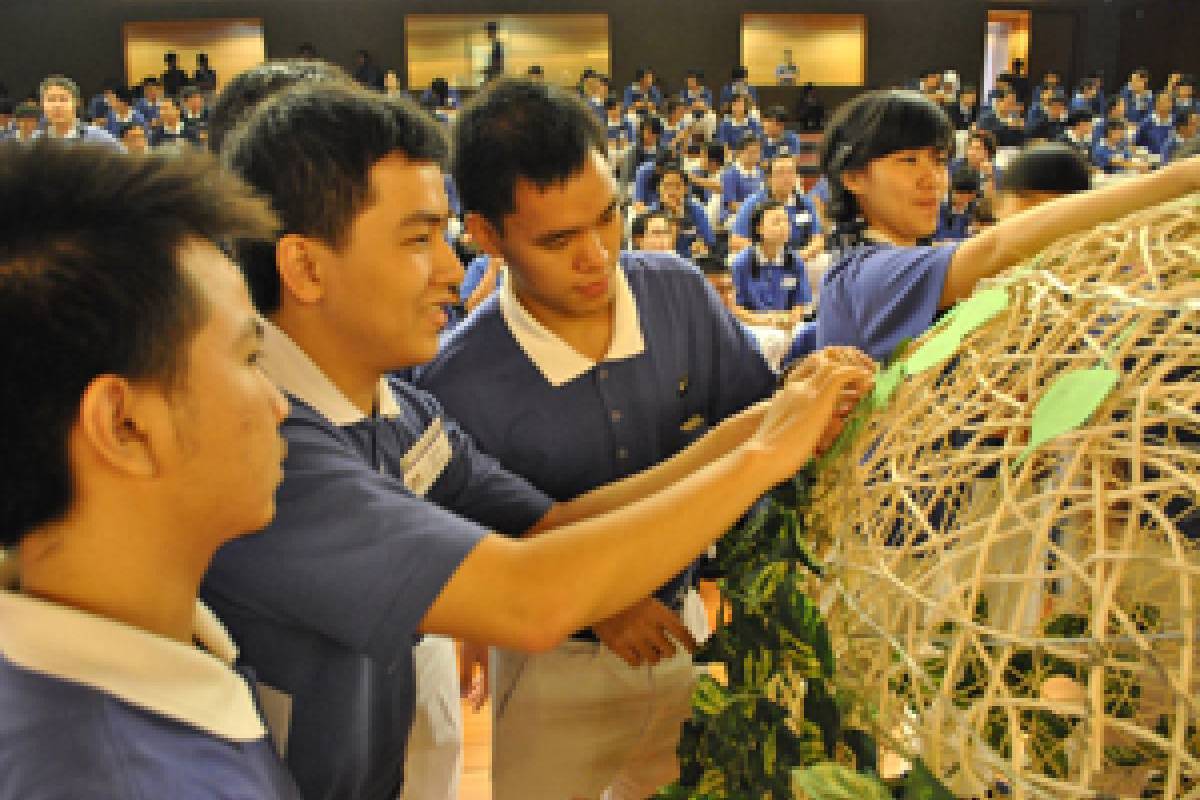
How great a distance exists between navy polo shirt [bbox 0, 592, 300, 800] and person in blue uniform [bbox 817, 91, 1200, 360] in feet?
2.49

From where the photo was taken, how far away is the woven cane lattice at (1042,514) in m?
0.55

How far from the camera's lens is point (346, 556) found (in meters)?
0.77

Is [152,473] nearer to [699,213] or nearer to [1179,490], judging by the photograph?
[1179,490]

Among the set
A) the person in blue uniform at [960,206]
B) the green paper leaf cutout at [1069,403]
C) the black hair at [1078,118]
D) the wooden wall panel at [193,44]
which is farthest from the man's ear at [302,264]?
the wooden wall panel at [193,44]

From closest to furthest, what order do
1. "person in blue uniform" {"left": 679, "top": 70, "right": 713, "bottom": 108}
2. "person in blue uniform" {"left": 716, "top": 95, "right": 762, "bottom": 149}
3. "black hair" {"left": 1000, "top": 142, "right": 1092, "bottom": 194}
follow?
"black hair" {"left": 1000, "top": 142, "right": 1092, "bottom": 194}, "person in blue uniform" {"left": 716, "top": 95, "right": 762, "bottom": 149}, "person in blue uniform" {"left": 679, "top": 70, "right": 713, "bottom": 108}

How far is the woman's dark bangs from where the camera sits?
1405 millimetres

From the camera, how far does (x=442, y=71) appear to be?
12156 millimetres

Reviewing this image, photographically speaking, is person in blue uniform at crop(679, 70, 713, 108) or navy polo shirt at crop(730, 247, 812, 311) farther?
person in blue uniform at crop(679, 70, 713, 108)

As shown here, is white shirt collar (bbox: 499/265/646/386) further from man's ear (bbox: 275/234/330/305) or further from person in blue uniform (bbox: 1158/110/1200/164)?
person in blue uniform (bbox: 1158/110/1200/164)

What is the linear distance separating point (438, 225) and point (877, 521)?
0.46 m

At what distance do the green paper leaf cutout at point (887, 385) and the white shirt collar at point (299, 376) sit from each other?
46cm

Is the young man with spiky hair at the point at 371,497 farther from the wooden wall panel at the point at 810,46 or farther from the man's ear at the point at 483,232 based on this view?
the wooden wall panel at the point at 810,46

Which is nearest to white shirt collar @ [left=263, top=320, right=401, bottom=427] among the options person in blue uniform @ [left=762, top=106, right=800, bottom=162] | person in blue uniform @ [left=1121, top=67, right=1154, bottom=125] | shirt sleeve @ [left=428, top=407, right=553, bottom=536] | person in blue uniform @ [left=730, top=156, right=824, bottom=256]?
shirt sleeve @ [left=428, top=407, right=553, bottom=536]

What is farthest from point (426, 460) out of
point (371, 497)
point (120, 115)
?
point (120, 115)
